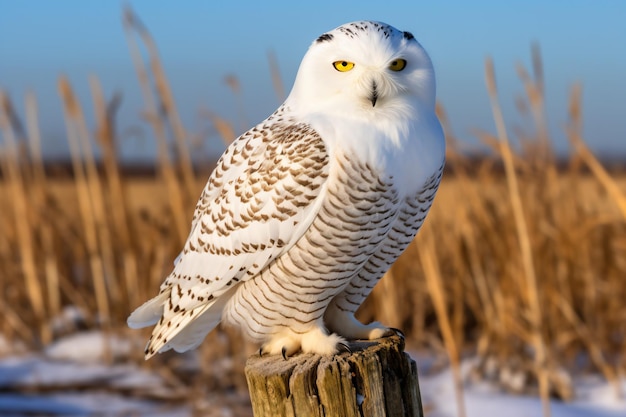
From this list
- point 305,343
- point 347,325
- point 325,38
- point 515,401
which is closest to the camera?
point 325,38

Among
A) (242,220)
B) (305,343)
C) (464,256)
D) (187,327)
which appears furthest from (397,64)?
(464,256)

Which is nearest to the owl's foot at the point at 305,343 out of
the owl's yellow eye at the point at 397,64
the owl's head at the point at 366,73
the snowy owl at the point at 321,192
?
the snowy owl at the point at 321,192

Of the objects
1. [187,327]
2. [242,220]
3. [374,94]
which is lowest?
[187,327]

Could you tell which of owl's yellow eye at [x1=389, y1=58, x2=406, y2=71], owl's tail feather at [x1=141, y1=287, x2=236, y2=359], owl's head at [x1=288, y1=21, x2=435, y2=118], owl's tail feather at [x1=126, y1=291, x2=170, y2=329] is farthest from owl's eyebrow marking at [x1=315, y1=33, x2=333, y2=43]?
owl's tail feather at [x1=126, y1=291, x2=170, y2=329]

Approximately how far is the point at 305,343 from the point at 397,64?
73cm

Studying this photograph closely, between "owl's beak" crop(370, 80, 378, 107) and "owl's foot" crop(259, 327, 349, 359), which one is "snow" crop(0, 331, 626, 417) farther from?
"owl's beak" crop(370, 80, 378, 107)

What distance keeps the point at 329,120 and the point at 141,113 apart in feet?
8.01

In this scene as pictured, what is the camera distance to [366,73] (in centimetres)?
171

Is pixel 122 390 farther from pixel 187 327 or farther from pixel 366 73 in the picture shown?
pixel 366 73

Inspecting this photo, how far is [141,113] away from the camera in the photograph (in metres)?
4.00

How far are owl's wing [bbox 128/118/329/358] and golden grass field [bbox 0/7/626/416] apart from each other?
126 centimetres

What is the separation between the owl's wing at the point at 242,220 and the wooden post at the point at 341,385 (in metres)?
0.25

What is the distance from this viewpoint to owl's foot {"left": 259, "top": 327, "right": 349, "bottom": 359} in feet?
6.35

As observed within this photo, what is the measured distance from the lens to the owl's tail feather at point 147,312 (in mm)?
2188
